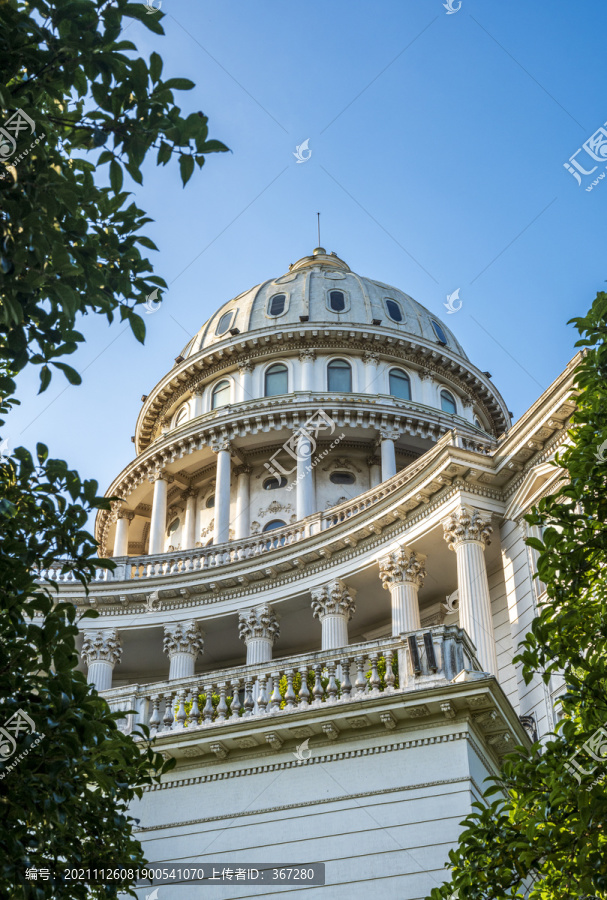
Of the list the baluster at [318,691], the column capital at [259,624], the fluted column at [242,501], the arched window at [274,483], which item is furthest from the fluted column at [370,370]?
the baluster at [318,691]

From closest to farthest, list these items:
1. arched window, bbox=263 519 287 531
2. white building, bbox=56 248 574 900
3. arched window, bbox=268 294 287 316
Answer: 1. white building, bbox=56 248 574 900
2. arched window, bbox=263 519 287 531
3. arched window, bbox=268 294 287 316

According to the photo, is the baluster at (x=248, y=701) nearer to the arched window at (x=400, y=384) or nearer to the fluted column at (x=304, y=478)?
the fluted column at (x=304, y=478)

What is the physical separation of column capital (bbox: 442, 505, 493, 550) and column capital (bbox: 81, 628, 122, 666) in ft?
47.2

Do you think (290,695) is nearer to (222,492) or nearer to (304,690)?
(304,690)

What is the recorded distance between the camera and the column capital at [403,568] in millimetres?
33719

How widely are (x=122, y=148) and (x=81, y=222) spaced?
0.81 meters

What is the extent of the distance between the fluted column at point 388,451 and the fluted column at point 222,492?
23.3 ft

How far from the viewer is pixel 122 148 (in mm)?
10188

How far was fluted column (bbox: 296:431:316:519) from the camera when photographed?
154ft

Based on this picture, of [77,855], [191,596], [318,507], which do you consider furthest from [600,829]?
[318,507]

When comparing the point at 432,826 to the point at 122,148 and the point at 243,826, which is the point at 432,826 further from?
the point at 122,148

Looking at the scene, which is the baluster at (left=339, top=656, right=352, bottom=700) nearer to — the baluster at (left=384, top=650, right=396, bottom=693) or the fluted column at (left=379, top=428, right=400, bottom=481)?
the baluster at (left=384, top=650, right=396, bottom=693)

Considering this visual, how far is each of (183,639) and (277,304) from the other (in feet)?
76.8

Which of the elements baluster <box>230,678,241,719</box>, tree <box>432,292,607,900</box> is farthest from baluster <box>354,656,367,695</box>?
tree <box>432,292,607,900</box>
